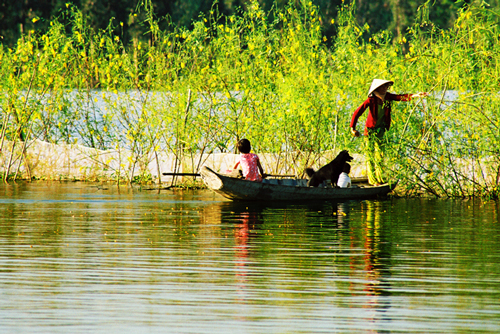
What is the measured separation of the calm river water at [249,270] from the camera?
5.57 meters

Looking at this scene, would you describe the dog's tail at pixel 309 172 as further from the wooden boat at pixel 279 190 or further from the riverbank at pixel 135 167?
the riverbank at pixel 135 167

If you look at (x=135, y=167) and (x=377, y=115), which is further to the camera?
(x=135, y=167)

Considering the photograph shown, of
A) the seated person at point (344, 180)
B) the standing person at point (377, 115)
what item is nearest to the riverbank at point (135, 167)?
the standing person at point (377, 115)

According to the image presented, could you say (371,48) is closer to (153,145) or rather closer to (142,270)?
(153,145)

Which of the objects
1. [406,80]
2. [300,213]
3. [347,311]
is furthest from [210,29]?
[347,311]

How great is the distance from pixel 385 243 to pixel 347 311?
331cm

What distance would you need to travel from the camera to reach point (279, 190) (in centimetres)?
1362

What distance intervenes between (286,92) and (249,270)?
804cm

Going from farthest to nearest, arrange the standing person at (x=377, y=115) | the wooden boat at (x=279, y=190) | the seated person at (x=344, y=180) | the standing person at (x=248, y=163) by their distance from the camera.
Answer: the seated person at (x=344, y=180) < the standing person at (x=377, y=115) < the standing person at (x=248, y=163) < the wooden boat at (x=279, y=190)

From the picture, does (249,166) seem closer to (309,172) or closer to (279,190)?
(279,190)

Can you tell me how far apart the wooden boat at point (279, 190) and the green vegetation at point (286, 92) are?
0.66m

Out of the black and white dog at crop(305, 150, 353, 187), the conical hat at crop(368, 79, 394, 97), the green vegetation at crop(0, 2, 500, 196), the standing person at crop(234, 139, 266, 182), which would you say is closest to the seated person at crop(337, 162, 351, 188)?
the black and white dog at crop(305, 150, 353, 187)

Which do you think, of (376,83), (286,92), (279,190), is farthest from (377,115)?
(279,190)

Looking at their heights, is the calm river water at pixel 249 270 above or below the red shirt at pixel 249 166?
below
